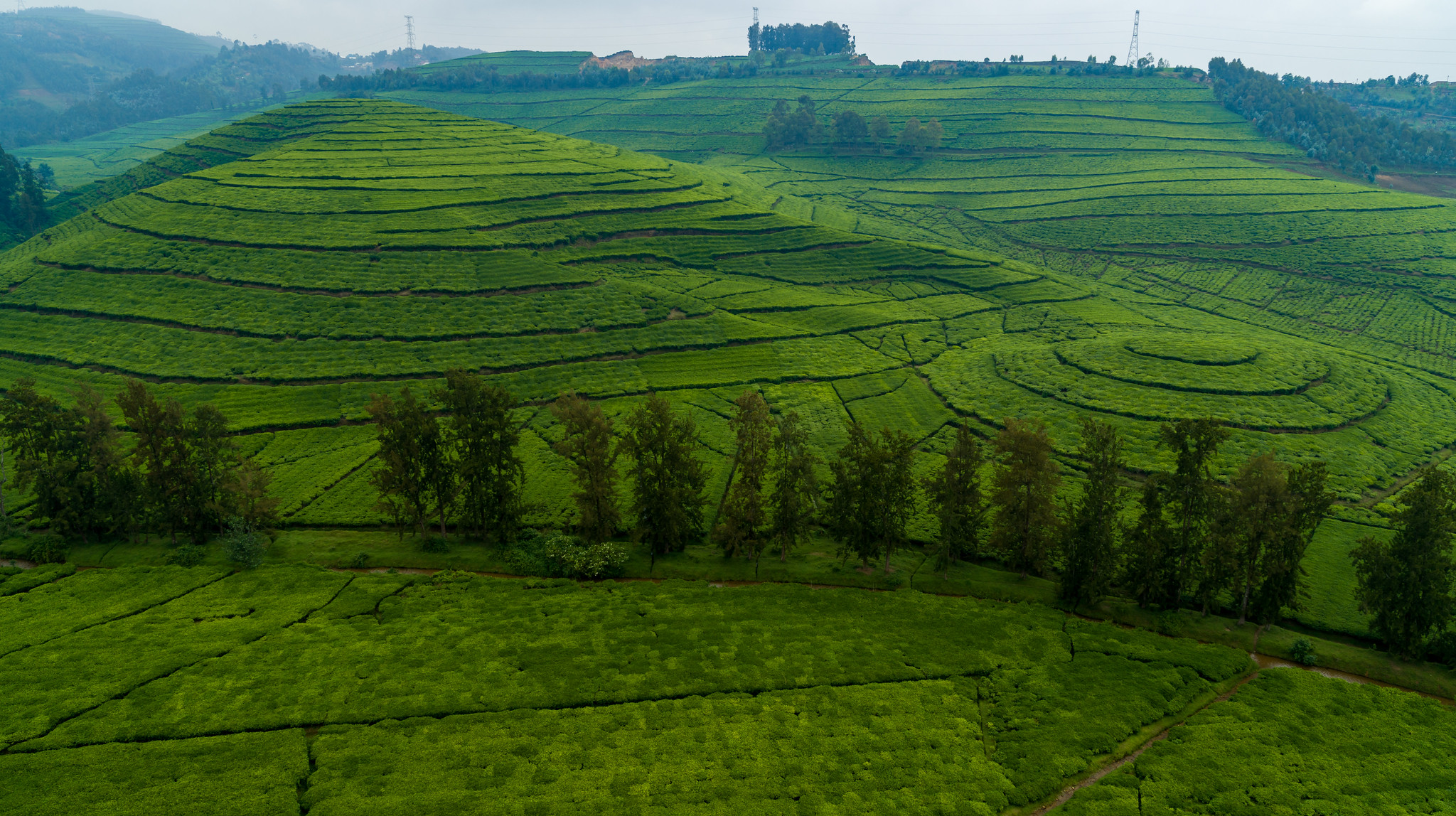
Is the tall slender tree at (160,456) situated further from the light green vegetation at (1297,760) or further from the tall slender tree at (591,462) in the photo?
the light green vegetation at (1297,760)

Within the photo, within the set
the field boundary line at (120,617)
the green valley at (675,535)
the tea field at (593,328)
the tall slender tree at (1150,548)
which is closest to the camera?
the green valley at (675,535)

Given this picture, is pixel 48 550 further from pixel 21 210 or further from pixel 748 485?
pixel 21 210

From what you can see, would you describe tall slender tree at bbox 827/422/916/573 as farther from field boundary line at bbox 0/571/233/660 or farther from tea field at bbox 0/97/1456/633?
field boundary line at bbox 0/571/233/660

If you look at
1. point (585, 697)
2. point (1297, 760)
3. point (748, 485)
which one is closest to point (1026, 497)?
point (748, 485)

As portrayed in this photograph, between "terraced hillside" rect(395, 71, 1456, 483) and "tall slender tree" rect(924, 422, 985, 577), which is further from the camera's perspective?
"terraced hillside" rect(395, 71, 1456, 483)

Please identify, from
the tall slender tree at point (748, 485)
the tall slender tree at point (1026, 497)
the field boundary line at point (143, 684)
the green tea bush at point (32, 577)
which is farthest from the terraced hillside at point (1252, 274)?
the green tea bush at point (32, 577)

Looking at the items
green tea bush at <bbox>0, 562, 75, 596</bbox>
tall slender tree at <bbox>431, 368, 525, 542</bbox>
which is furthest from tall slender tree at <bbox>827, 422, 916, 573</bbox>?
green tea bush at <bbox>0, 562, 75, 596</bbox>
